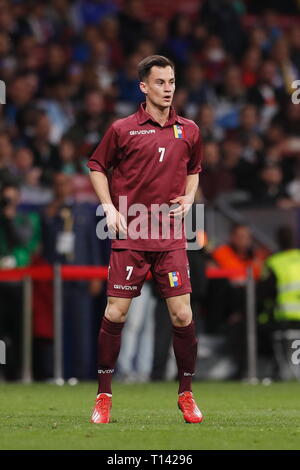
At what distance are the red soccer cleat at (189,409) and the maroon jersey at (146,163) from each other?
3.10ft

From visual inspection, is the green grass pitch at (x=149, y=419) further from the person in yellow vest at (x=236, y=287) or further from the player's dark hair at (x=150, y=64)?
the player's dark hair at (x=150, y=64)

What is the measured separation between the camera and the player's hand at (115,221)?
24.9 feet

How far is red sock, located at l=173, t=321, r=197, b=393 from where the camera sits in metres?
7.84

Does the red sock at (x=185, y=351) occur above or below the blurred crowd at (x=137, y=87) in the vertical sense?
below

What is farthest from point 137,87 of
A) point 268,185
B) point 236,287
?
point 236,287

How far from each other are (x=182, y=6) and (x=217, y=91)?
3056 mm

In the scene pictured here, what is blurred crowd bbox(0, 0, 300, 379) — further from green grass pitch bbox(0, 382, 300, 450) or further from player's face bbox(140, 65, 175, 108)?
player's face bbox(140, 65, 175, 108)

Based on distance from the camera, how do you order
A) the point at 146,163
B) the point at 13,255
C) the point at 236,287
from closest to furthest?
the point at 146,163
the point at 13,255
the point at 236,287

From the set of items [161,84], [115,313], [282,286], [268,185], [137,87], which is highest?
[137,87]

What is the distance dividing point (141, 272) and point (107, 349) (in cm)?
53

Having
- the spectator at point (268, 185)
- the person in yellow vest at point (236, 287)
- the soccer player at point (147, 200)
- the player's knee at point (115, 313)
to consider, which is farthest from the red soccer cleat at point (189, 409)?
the spectator at point (268, 185)

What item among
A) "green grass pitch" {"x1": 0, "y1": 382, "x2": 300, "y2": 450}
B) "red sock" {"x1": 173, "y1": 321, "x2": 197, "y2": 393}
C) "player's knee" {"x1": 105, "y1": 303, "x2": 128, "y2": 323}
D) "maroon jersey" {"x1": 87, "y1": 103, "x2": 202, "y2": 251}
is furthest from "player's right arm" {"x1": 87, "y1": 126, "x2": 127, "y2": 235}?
"green grass pitch" {"x1": 0, "y1": 382, "x2": 300, "y2": 450}

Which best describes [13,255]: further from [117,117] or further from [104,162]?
[104,162]

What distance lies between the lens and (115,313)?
7715 mm
